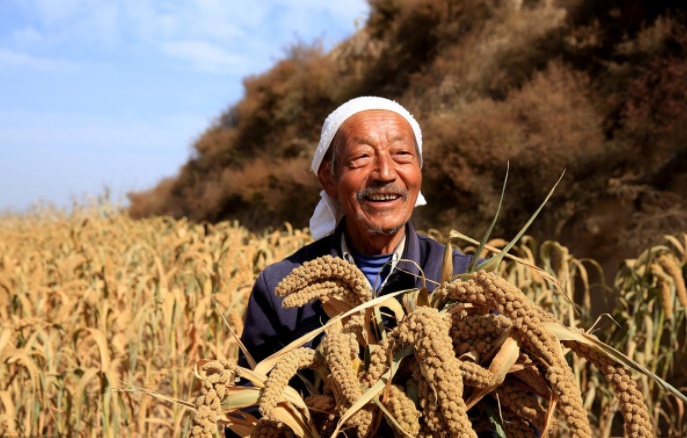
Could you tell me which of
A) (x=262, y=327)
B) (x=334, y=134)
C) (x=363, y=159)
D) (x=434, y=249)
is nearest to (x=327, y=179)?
(x=334, y=134)

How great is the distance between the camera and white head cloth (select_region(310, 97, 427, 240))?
2385 mm

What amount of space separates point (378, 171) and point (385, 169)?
1.1 inches

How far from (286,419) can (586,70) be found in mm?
12635

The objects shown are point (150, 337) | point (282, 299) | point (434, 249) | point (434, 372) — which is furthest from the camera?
point (150, 337)

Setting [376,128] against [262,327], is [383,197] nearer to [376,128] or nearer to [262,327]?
[376,128]

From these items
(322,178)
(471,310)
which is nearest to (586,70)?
(322,178)

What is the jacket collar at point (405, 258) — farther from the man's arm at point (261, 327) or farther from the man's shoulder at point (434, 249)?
the man's arm at point (261, 327)

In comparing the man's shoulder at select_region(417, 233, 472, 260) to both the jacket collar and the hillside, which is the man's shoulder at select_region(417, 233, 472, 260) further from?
the hillside

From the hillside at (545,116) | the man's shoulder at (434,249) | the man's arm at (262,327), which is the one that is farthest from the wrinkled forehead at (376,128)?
the hillside at (545,116)

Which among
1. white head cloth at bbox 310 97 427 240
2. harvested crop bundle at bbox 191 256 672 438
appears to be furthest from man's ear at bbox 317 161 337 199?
harvested crop bundle at bbox 191 256 672 438

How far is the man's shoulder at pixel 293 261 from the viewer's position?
2305 millimetres

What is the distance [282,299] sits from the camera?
7.24 ft

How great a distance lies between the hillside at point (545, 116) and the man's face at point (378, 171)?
733 centimetres

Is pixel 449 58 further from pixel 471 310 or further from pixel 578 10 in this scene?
pixel 471 310
